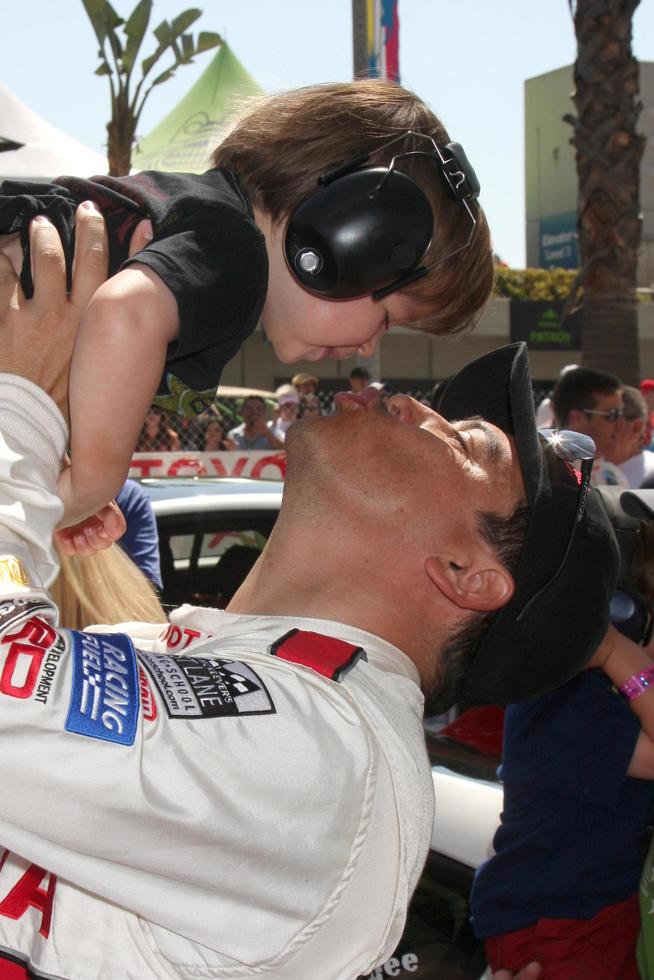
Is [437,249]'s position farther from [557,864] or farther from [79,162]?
[79,162]

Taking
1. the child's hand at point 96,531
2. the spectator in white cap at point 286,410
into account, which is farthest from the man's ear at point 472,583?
the spectator in white cap at point 286,410

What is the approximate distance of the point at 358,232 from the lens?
1.83 meters

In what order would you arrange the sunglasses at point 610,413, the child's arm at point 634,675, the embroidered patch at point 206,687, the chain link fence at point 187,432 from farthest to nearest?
the chain link fence at point 187,432 < the sunglasses at point 610,413 < the child's arm at point 634,675 < the embroidered patch at point 206,687

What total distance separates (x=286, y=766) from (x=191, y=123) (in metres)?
19.5

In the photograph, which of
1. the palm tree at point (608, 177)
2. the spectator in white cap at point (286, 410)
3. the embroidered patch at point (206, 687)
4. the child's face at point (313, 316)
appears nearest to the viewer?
the embroidered patch at point (206, 687)

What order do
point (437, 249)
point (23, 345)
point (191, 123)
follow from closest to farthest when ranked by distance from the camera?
point (23, 345)
point (437, 249)
point (191, 123)

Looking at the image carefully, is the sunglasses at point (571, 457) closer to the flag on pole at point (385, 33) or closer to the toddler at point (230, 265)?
the toddler at point (230, 265)

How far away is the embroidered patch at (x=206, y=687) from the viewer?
149cm

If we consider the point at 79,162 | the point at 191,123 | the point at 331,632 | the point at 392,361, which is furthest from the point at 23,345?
the point at 392,361

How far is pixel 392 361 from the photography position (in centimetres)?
2272

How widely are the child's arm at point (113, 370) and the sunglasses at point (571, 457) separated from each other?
0.80 meters

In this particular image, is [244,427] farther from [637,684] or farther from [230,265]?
[230,265]

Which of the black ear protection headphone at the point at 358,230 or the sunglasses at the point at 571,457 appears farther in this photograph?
the sunglasses at the point at 571,457

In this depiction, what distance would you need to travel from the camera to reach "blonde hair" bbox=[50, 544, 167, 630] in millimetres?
2648
